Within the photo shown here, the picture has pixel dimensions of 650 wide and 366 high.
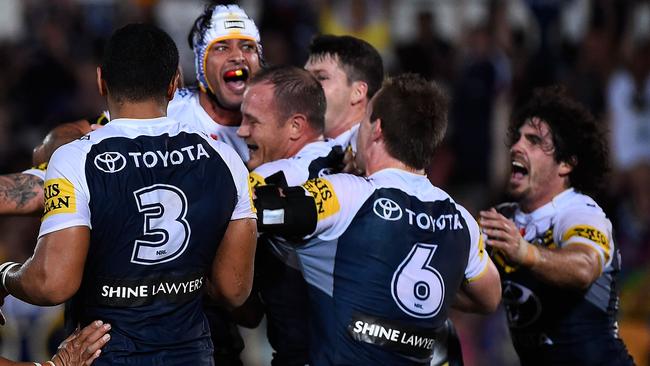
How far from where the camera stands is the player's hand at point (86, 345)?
14.9 ft

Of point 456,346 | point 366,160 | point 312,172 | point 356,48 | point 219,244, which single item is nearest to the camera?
point 219,244

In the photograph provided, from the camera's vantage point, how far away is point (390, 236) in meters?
4.92

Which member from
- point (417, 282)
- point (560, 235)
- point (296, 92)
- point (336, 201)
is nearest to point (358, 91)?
point (296, 92)

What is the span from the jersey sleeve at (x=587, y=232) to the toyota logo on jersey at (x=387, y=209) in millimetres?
1337

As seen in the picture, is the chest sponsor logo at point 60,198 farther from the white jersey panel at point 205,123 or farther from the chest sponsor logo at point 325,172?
the white jersey panel at point 205,123

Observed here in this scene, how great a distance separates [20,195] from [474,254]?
2219 mm

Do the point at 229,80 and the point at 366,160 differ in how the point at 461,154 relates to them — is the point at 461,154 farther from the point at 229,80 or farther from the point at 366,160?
the point at 366,160

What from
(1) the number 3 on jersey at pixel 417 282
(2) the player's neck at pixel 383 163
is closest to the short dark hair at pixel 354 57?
(2) the player's neck at pixel 383 163

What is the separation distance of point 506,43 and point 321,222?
27.0ft

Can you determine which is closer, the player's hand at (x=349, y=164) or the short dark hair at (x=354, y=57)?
the player's hand at (x=349, y=164)

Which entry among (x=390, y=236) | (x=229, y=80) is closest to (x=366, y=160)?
(x=390, y=236)

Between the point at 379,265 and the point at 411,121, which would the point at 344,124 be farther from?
the point at 379,265

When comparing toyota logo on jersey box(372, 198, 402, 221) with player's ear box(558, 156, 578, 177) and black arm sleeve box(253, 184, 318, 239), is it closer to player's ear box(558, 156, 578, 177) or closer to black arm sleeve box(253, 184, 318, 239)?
black arm sleeve box(253, 184, 318, 239)

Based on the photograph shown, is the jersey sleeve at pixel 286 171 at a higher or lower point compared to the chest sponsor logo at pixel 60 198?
lower
